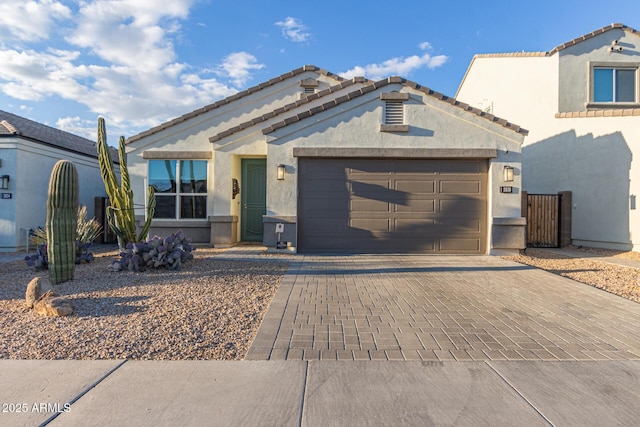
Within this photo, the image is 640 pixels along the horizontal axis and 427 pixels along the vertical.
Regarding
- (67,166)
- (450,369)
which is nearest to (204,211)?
(67,166)

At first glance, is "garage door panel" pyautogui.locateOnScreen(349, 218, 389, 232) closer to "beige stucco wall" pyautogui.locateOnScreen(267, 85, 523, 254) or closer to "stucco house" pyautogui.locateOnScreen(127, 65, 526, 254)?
"stucco house" pyautogui.locateOnScreen(127, 65, 526, 254)

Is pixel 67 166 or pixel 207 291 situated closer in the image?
pixel 207 291

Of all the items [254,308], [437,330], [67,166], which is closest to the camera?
[437,330]

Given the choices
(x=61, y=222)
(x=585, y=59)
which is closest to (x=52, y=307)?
(x=61, y=222)

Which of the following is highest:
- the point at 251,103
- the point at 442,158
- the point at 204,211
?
the point at 251,103

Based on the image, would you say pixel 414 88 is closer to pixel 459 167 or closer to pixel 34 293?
pixel 459 167

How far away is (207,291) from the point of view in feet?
20.5

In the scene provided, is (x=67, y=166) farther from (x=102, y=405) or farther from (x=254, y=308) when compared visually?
(x=102, y=405)

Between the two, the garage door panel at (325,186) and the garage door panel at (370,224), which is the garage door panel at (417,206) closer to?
the garage door panel at (370,224)

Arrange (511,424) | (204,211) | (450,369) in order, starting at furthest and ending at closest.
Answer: (204,211) → (450,369) → (511,424)

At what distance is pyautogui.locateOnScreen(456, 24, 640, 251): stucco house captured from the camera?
11.9 metres

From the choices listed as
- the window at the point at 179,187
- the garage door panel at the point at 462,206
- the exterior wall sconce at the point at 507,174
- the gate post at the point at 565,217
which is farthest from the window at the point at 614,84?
the window at the point at 179,187

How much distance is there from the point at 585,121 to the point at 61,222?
50.4ft

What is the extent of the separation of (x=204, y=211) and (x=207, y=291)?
6.53 meters
